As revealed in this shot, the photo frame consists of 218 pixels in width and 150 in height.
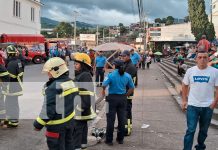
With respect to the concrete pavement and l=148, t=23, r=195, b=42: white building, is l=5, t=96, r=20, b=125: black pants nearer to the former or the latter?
the concrete pavement

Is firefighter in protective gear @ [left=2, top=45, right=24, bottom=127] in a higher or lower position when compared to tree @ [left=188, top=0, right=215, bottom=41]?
lower

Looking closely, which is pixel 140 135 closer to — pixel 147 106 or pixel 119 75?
pixel 119 75

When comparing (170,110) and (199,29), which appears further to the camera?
(199,29)

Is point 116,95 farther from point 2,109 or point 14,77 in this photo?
point 2,109

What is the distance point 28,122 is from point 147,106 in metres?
4.47

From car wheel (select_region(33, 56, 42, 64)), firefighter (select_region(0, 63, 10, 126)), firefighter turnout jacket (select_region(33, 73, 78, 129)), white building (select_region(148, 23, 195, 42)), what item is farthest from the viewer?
white building (select_region(148, 23, 195, 42))

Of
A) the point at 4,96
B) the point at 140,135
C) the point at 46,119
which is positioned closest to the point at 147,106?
the point at 140,135

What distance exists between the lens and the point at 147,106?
12898mm

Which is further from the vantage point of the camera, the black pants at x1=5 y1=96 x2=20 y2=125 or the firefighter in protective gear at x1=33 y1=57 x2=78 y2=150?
the black pants at x1=5 y1=96 x2=20 y2=125

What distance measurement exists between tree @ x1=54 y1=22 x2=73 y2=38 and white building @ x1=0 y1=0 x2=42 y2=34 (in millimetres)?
67703

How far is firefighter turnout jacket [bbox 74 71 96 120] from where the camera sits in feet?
21.8

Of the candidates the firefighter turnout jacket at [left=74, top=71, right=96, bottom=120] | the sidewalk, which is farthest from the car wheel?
the firefighter turnout jacket at [left=74, top=71, right=96, bottom=120]

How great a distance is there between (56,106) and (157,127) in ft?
15.7

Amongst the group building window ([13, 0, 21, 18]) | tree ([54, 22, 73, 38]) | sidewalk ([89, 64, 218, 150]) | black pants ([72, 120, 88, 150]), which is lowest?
sidewalk ([89, 64, 218, 150])
